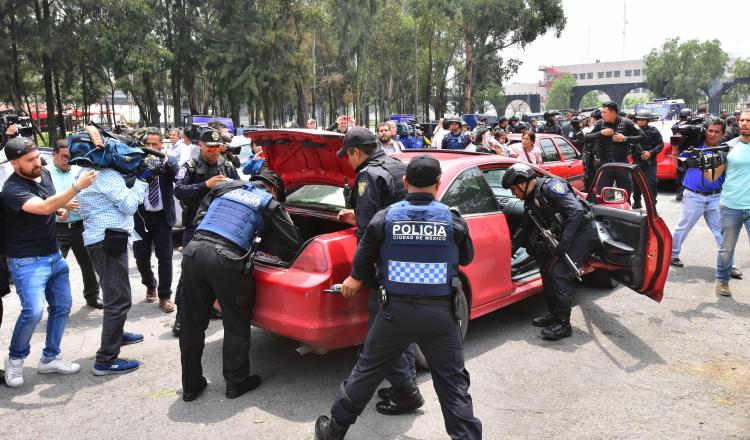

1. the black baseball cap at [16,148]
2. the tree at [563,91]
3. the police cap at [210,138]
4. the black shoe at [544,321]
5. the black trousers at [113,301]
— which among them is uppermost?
the tree at [563,91]

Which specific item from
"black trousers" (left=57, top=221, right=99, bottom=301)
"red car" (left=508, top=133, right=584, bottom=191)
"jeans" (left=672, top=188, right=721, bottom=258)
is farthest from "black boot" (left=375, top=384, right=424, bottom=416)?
"red car" (left=508, top=133, right=584, bottom=191)

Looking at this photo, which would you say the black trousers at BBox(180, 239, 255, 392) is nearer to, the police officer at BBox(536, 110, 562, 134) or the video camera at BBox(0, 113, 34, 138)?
the video camera at BBox(0, 113, 34, 138)

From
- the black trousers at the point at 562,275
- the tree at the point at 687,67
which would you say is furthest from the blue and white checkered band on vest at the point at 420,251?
the tree at the point at 687,67

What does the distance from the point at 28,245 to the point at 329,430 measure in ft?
8.07

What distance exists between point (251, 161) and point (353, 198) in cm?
229

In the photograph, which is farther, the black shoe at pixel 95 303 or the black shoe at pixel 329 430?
the black shoe at pixel 95 303

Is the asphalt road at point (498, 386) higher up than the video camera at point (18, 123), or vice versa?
the video camera at point (18, 123)

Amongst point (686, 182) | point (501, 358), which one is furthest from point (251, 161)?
point (686, 182)

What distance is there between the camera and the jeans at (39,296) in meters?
4.06

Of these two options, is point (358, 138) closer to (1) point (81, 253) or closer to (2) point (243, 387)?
(2) point (243, 387)

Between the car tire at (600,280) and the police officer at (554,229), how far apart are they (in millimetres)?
1241

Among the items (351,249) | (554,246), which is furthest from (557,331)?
(351,249)

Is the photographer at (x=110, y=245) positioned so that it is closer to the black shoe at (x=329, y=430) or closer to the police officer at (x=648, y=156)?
the black shoe at (x=329, y=430)

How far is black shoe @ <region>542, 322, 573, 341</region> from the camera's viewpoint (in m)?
4.84
